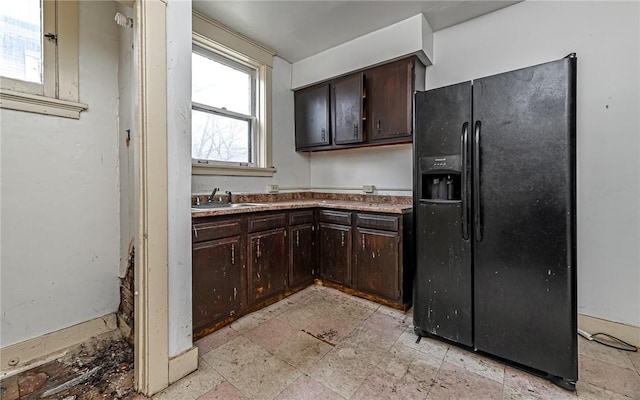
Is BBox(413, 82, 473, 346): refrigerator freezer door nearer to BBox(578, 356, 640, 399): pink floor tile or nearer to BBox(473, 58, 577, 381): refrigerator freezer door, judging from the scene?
BBox(473, 58, 577, 381): refrigerator freezer door

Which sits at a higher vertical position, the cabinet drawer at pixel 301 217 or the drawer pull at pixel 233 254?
the cabinet drawer at pixel 301 217

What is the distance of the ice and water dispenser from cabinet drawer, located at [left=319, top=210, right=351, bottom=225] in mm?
896

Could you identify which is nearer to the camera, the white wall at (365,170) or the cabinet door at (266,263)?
the cabinet door at (266,263)

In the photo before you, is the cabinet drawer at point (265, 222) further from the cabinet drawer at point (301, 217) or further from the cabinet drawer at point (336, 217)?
the cabinet drawer at point (336, 217)

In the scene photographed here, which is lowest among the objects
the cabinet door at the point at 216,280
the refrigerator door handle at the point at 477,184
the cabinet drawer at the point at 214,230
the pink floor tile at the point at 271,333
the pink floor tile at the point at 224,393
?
the pink floor tile at the point at 224,393

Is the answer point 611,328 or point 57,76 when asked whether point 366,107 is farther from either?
point 611,328

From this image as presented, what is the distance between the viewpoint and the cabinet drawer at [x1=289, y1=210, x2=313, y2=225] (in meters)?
2.70

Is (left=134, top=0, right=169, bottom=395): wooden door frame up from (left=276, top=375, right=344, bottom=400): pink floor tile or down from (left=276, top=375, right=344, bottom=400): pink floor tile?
up

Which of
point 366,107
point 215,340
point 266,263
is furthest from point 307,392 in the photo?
point 366,107

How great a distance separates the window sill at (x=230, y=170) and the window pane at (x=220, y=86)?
0.67 m

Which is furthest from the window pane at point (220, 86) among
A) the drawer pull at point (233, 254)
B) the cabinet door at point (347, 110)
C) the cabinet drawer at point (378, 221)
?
the cabinet drawer at point (378, 221)

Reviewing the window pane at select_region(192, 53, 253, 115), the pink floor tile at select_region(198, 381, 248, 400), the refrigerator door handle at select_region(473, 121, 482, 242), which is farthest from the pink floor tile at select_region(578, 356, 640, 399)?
the window pane at select_region(192, 53, 253, 115)

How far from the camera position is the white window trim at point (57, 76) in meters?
1.74

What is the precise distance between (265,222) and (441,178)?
4.92 ft
